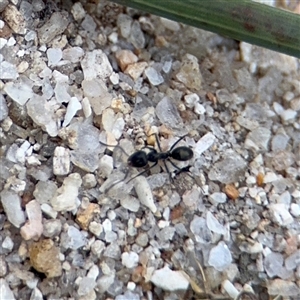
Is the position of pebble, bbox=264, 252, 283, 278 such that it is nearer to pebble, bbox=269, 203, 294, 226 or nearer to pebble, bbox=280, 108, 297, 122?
pebble, bbox=269, 203, 294, 226

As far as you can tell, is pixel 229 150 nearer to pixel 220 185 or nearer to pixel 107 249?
pixel 220 185

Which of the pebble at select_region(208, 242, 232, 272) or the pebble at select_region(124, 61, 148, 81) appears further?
the pebble at select_region(124, 61, 148, 81)

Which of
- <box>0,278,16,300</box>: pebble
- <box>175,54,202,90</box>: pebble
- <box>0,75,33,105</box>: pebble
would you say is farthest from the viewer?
<box>175,54,202,90</box>: pebble

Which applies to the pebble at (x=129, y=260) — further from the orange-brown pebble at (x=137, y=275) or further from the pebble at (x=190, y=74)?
the pebble at (x=190, y=74)

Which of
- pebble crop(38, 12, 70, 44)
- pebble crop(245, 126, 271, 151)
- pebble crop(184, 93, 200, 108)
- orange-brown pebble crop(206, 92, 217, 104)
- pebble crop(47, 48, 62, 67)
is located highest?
pebble crop(38, 12, 70, 44)

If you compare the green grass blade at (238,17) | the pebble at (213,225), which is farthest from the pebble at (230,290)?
the green grass blade at (238,17)

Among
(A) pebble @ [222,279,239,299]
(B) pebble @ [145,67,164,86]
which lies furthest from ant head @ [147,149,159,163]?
(A) pebble @ [222,279,239,299]
